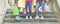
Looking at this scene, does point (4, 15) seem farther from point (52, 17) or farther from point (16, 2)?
point (52, 17)

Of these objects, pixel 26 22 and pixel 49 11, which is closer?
pixel 26 22

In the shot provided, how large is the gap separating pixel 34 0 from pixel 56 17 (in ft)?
5.26

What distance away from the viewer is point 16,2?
433 inches

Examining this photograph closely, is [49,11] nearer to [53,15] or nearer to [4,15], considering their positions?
[53,15]

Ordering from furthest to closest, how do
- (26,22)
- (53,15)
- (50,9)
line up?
(50,9) → (53,15) → (26,22)

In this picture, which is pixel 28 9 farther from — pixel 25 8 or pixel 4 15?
pixel 4 15

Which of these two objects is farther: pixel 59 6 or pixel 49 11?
pixel 49 11

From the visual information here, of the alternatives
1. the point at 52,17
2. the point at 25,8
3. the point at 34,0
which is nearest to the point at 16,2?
the point at 25,8

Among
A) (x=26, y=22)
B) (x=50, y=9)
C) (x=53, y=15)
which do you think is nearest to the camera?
(x=26, y=22)

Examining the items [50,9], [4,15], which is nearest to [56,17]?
[50,9]

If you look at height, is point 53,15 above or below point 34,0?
below

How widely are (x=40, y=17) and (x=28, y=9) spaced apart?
780 mm

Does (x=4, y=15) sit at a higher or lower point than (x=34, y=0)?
lower

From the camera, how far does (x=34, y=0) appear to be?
39.0 feet
